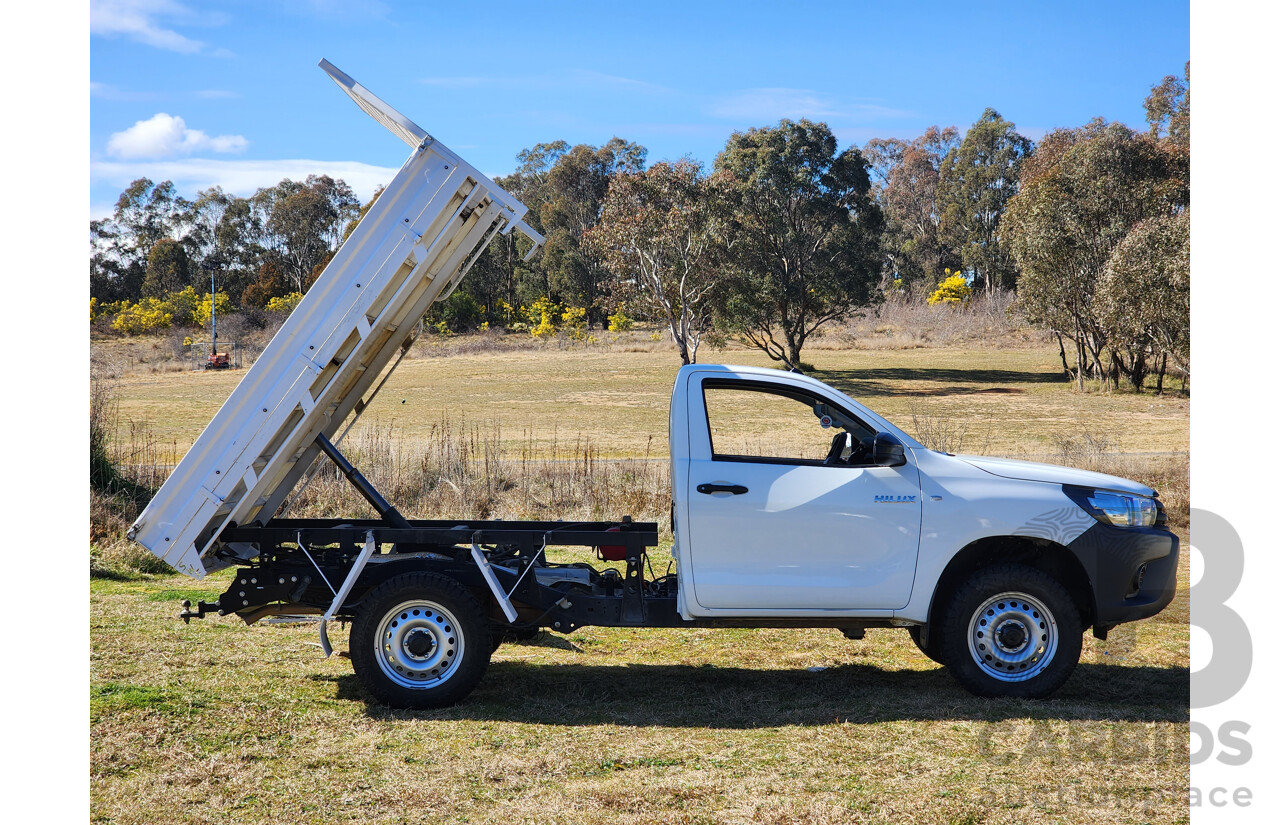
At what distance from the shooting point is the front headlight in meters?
6.23

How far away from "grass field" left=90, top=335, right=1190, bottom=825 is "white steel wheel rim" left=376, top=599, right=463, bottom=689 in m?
0.24

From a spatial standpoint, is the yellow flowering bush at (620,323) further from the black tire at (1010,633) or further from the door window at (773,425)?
the black tire at (1010,633)

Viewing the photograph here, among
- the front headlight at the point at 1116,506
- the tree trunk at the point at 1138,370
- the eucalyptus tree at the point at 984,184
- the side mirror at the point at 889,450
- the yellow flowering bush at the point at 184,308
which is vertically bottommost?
the front headlight at the point at 1116,506

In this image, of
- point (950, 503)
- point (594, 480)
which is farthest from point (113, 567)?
point (950, 503)

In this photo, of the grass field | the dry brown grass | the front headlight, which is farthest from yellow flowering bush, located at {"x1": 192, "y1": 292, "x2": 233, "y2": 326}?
the front headlight

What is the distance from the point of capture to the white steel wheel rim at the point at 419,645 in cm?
606

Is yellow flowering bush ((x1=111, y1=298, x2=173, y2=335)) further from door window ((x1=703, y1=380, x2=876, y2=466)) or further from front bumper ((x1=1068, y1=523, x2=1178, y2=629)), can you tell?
front bumper ((x1=1068, y1=523, x2=1178, y2=629))

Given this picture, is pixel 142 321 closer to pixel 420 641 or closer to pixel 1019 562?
pixel 420 641

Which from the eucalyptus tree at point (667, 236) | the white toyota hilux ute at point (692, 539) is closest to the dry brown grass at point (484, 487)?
the white toyota hilux ute at point (692, 539)

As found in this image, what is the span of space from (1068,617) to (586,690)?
9.79 ft

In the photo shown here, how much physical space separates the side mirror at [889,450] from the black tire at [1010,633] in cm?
84

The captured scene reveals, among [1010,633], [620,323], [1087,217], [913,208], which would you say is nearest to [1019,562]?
[1010,633]

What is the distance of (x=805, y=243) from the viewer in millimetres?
45938

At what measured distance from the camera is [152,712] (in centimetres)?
596
